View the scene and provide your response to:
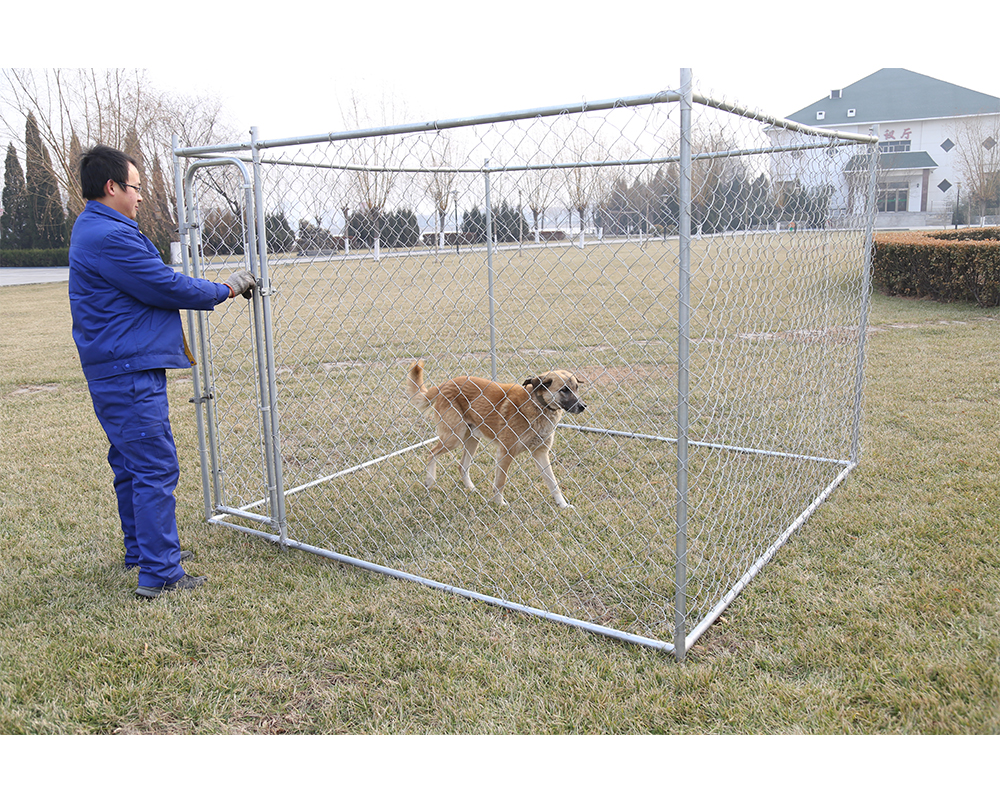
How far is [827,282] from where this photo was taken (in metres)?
4.07

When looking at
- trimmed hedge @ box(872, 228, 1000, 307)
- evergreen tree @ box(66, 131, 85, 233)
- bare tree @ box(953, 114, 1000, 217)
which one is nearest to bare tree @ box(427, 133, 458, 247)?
trimmed hedge @ box(872, 228, 1000, 307)

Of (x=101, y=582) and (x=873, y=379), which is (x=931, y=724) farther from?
(x=873, y=379)

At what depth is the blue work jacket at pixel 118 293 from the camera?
300 centimetres

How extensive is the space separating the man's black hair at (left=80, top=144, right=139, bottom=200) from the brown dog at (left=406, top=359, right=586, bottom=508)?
6.39 feet

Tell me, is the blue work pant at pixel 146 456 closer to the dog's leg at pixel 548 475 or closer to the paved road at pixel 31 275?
the dog's leg at pixel 548 475

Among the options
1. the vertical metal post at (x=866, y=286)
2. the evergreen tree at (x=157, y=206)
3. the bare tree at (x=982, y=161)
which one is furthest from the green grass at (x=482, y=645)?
the bare tree at (x=982, y=161)

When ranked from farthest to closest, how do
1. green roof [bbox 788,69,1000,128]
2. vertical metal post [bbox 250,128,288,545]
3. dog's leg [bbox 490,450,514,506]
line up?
green roof [bbox 788,69,1000,128]
dog's leg [bbox 490,450,514,506]
vertical metal post [bbox 250,128,288,545]

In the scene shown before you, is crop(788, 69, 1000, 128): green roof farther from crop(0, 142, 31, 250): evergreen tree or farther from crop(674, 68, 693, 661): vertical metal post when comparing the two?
crop(674, 68, 693, 661): vertical metal post

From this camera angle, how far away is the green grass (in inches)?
92.5

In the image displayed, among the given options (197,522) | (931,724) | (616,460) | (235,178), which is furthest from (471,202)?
(931,724)

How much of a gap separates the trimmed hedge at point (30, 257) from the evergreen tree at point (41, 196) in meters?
1.33

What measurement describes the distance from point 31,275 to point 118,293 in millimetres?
34564

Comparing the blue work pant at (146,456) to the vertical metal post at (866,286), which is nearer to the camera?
the blue work pant at (146,456)

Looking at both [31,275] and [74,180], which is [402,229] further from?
[31,275]
